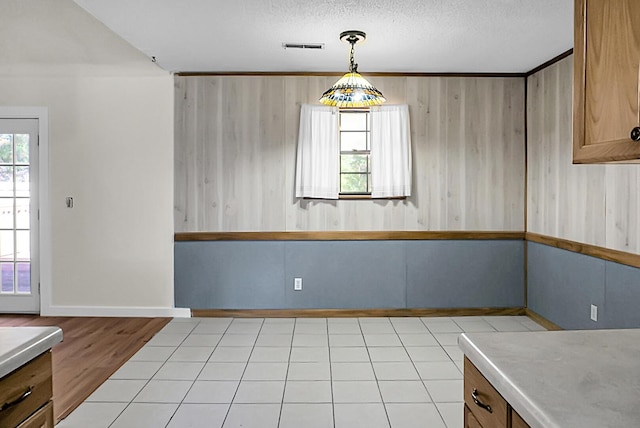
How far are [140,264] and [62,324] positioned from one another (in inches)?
35.5

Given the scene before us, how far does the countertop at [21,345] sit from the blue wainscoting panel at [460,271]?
3970 mm

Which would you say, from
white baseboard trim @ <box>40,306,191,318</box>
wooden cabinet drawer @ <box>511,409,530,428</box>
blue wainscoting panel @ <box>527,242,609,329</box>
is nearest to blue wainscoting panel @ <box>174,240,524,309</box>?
white baseboard trim @ <box>40,306,191,318</box>

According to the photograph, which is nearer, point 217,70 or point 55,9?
point 55,9

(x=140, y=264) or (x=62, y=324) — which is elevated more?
(x=140, y=264)

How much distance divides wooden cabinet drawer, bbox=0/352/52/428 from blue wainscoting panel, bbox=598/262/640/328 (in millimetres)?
3508

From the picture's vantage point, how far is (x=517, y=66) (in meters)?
4.81

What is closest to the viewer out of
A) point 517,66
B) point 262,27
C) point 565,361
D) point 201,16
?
point 565,361

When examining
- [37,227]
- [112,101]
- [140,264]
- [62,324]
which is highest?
[112,101]

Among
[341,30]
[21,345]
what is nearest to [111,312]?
[341,30]

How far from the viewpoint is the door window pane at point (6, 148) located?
17.0 feet

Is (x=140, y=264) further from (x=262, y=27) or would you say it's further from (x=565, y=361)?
(x=565, y=361)

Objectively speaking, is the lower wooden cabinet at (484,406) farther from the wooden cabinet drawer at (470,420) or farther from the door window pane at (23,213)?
the door window pane at (23,213)

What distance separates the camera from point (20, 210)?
17.1ft

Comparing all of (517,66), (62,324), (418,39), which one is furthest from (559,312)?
(62,324)
